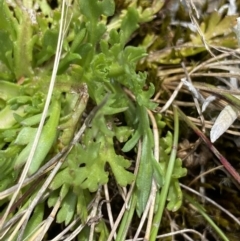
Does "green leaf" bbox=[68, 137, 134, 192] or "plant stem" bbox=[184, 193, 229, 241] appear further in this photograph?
"plant stem" bbox=[184, 193, 229, 241]

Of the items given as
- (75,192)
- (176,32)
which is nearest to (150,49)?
(176,32)

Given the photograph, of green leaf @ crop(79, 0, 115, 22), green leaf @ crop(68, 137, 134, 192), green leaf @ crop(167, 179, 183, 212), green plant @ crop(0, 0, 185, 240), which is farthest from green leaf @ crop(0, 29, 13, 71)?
green leaf @ crop(167, 179, 183, 212)

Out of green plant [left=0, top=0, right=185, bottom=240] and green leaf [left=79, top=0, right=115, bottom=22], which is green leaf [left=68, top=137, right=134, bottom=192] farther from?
green leaf [left=79, top=0, right=115, bottom=22]

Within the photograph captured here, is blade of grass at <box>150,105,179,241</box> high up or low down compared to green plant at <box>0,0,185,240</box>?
down

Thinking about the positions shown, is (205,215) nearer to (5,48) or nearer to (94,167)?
(94,167)

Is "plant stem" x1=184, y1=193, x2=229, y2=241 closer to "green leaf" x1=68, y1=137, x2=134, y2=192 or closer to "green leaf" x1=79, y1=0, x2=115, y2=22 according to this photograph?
"green leaf" x1=68, y1=137, x2=134, y2=192

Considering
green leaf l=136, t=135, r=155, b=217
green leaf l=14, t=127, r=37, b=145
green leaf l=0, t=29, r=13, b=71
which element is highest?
green leaf l=0, t=29, r=13, b=71

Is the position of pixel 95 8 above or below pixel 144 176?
above

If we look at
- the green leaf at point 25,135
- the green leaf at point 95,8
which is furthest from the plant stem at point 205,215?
the green leaf at point 95,8

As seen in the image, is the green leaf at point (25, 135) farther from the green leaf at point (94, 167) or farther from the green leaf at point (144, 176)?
the green leaf at point (144, 176)

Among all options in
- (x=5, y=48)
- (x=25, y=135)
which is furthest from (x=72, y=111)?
(x=5, y=48)

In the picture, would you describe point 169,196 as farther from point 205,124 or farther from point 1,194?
point 1,194
